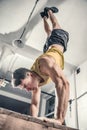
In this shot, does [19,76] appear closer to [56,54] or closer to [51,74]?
[51,74]

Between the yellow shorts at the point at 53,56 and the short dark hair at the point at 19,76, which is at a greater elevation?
the yellow shorts at the point at 53,56

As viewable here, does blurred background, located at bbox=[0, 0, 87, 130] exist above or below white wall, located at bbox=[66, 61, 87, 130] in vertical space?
above

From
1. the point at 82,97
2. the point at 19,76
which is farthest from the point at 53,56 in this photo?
the point at 82,97

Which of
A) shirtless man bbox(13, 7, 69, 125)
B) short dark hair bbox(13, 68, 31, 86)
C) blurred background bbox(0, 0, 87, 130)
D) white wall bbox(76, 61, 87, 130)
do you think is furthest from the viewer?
white wall bbox(76, 61, 87, 130)

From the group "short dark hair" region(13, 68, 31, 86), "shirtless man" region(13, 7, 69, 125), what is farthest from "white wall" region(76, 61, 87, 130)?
"short dark hair" region(13, 68, 31, 86)

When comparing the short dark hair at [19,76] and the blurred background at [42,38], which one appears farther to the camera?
the blurred background at [42,38]

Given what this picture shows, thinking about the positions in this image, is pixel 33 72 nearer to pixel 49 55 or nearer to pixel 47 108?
pixel 49 55

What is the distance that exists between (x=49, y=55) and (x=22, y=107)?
448cm

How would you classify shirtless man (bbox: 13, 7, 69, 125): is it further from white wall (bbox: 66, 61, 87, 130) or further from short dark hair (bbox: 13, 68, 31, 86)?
white wall (bbox: 66, 61, 87, 130)

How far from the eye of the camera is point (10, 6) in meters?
3.32

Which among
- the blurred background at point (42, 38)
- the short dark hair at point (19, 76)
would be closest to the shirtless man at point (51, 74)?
the short dark hair at point (19, 76)

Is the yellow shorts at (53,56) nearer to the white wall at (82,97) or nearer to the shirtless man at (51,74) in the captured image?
the shirtless man at (51,74)

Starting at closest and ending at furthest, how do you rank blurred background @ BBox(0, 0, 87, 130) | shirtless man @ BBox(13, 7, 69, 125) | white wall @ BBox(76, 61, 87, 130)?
shirtless man @ BBox(13, 7, 69, 125)
blurred background @ BBox(0, 0, 87, 130)
white wall @ BBox(76, 61, 87, 130)

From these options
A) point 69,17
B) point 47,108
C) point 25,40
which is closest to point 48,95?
point 47,108
